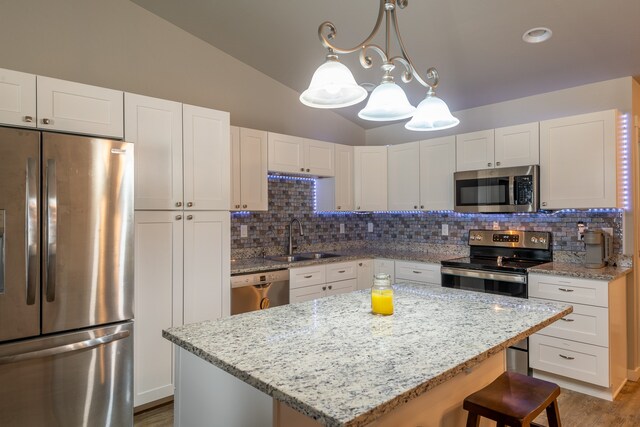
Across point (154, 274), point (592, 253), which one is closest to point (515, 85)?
point (592, 253)

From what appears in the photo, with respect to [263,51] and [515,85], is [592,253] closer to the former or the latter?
[515,85]

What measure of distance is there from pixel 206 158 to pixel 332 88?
160 centimetres

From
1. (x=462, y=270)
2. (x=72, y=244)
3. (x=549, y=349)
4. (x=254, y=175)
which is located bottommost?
(x=549, y=349)

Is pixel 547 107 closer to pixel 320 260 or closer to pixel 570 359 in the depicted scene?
pixel 570 359

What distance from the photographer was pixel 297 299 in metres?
3.52

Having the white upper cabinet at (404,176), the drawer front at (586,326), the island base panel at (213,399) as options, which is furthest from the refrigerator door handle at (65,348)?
the drawer front at (586,326)

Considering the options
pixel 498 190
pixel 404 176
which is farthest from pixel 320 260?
pixel 498 190

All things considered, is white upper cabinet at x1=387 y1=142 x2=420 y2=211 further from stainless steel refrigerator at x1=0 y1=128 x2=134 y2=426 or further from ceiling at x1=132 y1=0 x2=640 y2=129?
stainless steel refrigerator at x1=0 y1=128 x2=134 y2=426

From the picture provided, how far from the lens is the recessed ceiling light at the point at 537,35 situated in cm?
268

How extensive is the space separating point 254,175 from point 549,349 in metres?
2.78

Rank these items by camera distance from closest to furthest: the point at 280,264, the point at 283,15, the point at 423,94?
the point at 283,15 → the point at 280,264 → the point at 423,94

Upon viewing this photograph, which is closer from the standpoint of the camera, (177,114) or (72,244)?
(72,244)

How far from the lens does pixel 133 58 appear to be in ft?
10.2

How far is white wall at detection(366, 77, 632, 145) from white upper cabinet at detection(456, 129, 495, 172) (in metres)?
0.32
